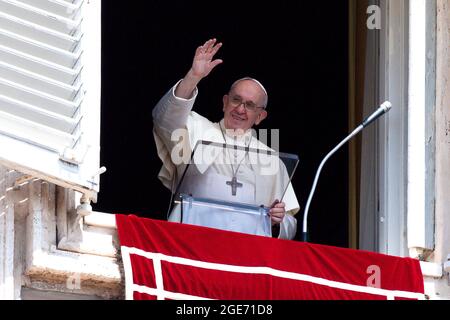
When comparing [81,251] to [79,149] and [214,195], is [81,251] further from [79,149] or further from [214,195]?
[214,195]

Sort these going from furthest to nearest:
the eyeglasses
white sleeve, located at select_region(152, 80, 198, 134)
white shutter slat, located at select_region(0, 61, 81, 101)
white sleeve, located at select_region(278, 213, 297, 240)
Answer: the eyeglasses < white sleeve, located at select_region(278, 213, 297, 240) < white sleeve, located at select_region(152, 80, 198, 134) < white shutter slat, located at select_region(0, 61, 81, 101)

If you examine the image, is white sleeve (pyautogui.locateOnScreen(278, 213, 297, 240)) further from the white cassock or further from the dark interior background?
the dark interior background

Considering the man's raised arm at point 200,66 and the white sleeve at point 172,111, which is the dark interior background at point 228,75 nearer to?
the white sleeve at point 172,111

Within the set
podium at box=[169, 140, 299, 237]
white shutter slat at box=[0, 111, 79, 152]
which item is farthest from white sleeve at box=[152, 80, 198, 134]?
white shutter slat at box=[0, 111, 79, 152]

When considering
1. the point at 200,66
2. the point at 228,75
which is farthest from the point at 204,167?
the point at 228,75

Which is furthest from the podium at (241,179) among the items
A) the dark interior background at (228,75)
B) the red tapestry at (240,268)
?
the dark interior background at (228,75)

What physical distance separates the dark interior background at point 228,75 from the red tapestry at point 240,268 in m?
2.35

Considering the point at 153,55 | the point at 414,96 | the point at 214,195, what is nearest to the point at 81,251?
the point at 214,195

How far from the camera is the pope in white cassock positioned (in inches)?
364

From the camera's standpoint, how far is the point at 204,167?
928 centimetres

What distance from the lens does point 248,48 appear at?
11516 mm

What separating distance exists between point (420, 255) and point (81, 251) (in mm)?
1397

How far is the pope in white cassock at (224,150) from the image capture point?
9242 mm

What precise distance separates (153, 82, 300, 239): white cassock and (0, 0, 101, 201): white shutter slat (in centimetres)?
89
